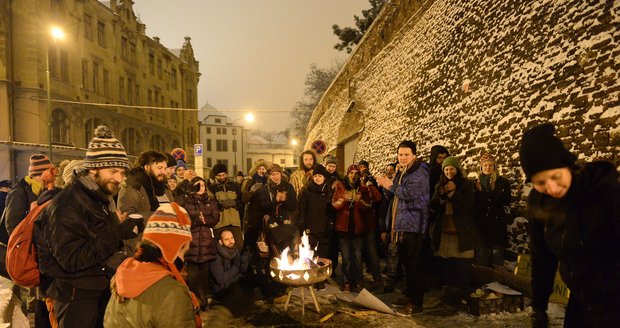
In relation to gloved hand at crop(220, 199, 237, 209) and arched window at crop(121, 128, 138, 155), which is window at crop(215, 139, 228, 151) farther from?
gloved hand at crop(220, 199, 237, 209)

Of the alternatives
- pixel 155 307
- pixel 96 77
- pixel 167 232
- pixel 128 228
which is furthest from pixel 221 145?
pixel 155 307

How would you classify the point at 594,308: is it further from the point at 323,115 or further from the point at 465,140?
the point at 323,115

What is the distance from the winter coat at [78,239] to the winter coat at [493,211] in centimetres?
574

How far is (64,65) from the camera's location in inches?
944

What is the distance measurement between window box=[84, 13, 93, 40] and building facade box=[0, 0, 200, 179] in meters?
0.07

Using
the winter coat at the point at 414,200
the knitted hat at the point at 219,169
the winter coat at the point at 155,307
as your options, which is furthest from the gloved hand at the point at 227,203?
the winter coat at the point at 155,307

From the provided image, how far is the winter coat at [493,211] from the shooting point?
21.5ft

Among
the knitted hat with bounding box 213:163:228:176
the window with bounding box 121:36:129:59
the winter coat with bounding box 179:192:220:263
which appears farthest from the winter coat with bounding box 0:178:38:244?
the window with bounding box 121:36:129:59

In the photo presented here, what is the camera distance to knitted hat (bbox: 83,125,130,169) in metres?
2.89

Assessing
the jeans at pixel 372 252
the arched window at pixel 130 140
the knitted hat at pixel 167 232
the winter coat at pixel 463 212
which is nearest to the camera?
the knitted hat at pixel 167 232

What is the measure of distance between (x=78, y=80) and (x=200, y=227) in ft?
78.9

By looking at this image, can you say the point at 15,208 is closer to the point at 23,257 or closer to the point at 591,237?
the point at 23,257

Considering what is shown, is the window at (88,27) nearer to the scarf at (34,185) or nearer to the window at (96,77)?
the window at (96,77)

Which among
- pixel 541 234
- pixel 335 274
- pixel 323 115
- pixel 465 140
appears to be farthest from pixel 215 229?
pixel 323 115
